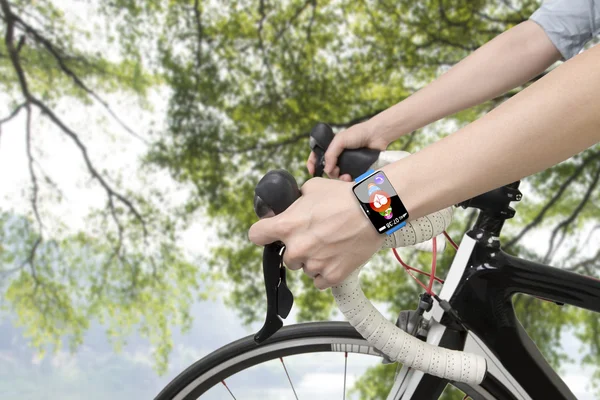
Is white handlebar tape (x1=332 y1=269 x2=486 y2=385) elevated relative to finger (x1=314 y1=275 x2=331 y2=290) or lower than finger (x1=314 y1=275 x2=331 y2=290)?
lower

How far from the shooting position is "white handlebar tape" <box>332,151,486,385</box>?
Answer: 0.60 m

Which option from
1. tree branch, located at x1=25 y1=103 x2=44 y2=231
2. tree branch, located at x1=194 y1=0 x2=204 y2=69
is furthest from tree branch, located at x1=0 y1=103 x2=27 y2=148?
tree branch, located at x1=194 y1=0 x2=204 y2=69

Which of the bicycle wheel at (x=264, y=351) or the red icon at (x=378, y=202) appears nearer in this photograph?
the red icon at (x=378, y=202)

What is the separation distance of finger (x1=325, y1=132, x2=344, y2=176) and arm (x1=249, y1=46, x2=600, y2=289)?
28 cm

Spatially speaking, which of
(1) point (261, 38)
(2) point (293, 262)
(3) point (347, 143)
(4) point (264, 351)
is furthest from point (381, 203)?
(1) point (261, 38)

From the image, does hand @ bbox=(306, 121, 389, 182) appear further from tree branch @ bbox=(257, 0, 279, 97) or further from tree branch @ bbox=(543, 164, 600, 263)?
tree branch @ bbox=(543, 164, 600, 263)

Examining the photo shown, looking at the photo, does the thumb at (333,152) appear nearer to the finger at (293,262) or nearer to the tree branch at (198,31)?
the finger at (293,262)

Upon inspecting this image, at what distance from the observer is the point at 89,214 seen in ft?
8.62

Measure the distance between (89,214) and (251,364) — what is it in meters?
1.95

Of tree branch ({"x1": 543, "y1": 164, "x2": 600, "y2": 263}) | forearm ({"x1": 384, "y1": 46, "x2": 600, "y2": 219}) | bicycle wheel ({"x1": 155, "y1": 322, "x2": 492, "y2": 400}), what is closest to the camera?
forearm ({"x1": 384, "y1": 46, "x2": 600, "y2": 219})

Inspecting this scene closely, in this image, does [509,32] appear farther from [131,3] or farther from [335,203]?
[131,3]

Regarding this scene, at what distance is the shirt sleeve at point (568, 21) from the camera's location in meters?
0.84

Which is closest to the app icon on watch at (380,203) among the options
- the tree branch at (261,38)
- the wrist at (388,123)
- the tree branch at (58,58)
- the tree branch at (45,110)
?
the wrist at (388,123)

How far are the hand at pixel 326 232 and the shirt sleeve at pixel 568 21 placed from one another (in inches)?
21.8
